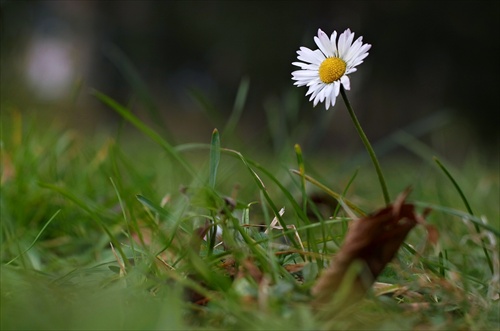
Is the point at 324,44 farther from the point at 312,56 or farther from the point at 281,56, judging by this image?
the point at 281,56

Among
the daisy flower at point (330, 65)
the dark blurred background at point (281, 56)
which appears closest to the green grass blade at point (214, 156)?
the daisy flower at point (330, 65)

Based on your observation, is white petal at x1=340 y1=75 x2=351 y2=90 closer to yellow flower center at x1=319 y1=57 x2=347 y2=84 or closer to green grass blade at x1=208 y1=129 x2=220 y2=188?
yellow flower center at x1=319 y1=57 x2=347 y2=84

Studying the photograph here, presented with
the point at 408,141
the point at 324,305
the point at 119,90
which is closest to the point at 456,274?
the point at 324,305

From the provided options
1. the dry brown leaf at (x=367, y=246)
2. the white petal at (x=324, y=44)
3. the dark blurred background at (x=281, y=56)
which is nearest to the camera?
the dry brown leaf at (x=367, y=246)

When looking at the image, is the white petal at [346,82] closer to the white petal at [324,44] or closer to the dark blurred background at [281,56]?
the white petal at [324,44]

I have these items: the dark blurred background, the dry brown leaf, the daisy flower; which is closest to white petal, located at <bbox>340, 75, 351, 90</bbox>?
the daisy flower

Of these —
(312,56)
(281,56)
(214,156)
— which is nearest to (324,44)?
(312,56)

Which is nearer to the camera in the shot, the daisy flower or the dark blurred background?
the daisy flower

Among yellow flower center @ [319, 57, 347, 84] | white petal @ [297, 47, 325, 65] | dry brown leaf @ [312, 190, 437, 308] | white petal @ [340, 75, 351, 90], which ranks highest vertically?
white petal @ [297, 47, 325, 65]
